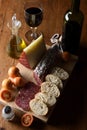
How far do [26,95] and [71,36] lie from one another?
30cm

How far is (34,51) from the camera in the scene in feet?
3.84

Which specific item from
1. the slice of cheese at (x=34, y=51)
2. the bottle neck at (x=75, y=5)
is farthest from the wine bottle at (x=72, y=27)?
the slice of cheese at (x=34, y=51)

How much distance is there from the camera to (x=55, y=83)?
1117 millimetres

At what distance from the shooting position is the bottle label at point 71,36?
120cm

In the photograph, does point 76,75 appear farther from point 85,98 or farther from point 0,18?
point 0,18

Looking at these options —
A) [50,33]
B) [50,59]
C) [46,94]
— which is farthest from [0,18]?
[46,94]

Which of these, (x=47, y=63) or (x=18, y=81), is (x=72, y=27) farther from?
(x=18, y=81)

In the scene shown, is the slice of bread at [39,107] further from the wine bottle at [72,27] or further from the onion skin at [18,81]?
the wine bottle at [72,27]

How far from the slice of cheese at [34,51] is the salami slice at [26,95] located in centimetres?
9

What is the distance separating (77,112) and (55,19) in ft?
1.61

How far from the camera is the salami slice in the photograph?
1084 mm

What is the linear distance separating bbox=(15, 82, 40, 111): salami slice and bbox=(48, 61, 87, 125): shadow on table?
9 cm

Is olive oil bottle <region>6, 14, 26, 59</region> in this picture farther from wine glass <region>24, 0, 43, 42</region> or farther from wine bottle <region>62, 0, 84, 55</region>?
wine bottle <region>62, 0, 84, 55</region>

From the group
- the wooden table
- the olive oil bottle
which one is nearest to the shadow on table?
the wooden table
